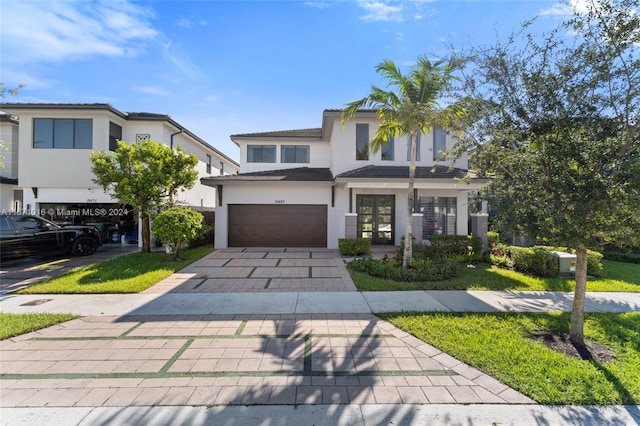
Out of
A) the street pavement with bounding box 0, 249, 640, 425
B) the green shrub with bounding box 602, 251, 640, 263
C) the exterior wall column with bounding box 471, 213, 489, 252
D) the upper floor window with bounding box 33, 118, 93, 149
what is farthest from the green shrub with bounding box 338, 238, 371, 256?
the upper floor window with bounding box 33, 118, 93, 149

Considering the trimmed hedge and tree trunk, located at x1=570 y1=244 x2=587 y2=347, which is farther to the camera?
the trimmed hedge

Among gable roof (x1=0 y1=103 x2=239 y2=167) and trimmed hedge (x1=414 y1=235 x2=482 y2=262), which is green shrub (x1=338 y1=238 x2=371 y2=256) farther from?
gable roof (x1=0 y1=103 x2=239 y2=167)

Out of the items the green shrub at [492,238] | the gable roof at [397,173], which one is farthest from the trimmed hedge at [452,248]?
the gable roof at [397,173]

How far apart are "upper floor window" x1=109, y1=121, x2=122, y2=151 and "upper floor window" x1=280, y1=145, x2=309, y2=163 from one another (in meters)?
8.72

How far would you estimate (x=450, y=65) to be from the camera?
7.37 meters

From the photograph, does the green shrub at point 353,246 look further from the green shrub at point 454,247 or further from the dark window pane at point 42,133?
the dark window pane at point 42,133

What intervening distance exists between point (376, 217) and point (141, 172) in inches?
408

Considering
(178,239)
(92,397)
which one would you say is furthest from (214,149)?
(92,397)

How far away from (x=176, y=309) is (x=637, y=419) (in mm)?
6898

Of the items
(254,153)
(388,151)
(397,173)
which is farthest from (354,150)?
(254,153)

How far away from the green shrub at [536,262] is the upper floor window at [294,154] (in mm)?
12065

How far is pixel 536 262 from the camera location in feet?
29.2

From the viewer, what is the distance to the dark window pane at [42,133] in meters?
14.0

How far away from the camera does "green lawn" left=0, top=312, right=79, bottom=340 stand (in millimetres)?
4734
